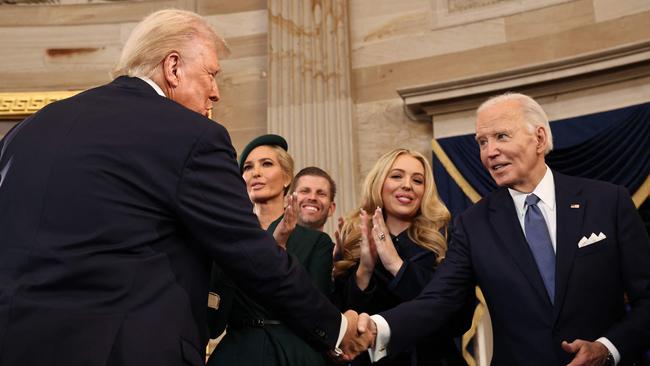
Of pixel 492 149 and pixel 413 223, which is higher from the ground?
pixel 492 149

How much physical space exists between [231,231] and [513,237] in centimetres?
123

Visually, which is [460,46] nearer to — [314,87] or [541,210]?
[314,87]

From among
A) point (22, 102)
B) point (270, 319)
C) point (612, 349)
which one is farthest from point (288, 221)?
point (22, 102)

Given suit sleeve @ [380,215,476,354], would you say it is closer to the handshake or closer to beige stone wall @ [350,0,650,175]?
the handshake

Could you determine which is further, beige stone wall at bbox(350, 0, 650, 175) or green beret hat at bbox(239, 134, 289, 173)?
beige stone wall at bbox(350, 0, 650, 175)

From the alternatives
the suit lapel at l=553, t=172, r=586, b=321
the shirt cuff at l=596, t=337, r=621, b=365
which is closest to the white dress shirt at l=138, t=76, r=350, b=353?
the suit lapel at l=553, t=172, r=586, b=321

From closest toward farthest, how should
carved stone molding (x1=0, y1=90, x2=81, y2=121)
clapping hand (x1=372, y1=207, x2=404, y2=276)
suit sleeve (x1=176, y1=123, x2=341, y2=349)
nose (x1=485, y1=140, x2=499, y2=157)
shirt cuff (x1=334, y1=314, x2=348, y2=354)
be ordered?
suit sleeve (x1=176, y1=123, x2=341, y2=349) < shirt cuff (x1=334, y1=314, x2=348, y2=354) < nose (x1=485, y1=140, x2=499, y2=157) < clapping hand (x1=372, y1=207, x2=404, y2=276) < carved stone molding (x1=0, y1=90, x2=81, y2=121)

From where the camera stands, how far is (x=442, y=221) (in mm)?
3461

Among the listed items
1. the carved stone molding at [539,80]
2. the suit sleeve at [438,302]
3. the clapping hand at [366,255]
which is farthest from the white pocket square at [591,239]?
the carved stone molding at [539,80]

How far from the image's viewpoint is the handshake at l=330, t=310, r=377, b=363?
8.39ft

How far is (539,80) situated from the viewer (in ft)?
18.1

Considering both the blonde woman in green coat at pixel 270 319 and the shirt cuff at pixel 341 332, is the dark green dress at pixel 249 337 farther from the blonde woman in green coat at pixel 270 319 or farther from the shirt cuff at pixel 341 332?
the shirt cuff at pixel 341 332

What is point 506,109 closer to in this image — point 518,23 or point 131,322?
point 131,322

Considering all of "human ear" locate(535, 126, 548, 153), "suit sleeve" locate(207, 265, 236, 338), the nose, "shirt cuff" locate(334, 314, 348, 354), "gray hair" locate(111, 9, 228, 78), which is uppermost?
"gray hair" locate(111, 9, 228, 78)
